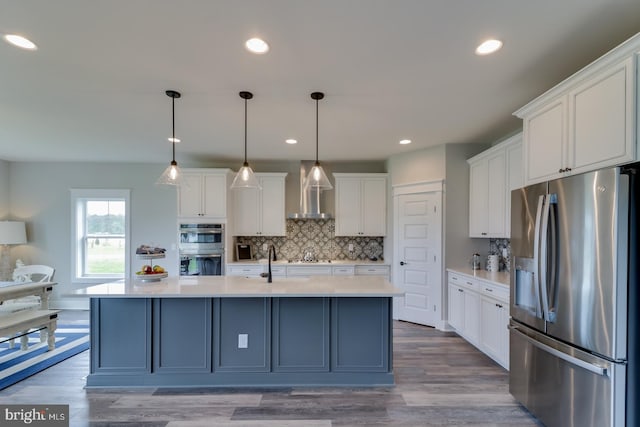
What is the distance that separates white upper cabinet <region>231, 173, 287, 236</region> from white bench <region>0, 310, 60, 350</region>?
263 centimetres

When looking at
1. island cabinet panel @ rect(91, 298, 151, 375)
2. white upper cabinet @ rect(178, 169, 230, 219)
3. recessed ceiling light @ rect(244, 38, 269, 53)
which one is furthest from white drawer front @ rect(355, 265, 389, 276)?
recessed ceiling light @ rect(244, 38, 269, 53)

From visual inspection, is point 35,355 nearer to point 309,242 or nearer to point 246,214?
point 246,214

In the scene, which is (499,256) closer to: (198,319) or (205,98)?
(198,319)

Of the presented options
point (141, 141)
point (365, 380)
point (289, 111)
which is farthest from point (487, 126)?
point (141, 141)

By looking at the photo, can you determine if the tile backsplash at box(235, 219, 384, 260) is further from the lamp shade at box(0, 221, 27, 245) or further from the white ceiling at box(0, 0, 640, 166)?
the lamp shade at box(0, 221, 27, 245)

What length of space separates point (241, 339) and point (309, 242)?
9.51 feet

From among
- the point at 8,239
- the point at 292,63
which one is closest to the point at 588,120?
the point at 292,63

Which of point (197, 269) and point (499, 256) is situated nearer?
point (499, 256)

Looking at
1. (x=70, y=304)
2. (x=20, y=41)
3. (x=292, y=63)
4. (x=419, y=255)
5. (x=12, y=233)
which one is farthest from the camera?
(x=70, y=304)

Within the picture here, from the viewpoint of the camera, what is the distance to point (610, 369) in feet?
5.44

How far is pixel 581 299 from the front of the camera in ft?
5.88

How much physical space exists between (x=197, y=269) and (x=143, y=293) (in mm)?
2274

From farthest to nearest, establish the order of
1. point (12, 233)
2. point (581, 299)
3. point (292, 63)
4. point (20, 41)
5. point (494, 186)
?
point (12, 233)
point (494, 186)
point (292, 63)
point (20, 41)
point (581, 299)

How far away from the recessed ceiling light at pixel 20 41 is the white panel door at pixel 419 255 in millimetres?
4464
